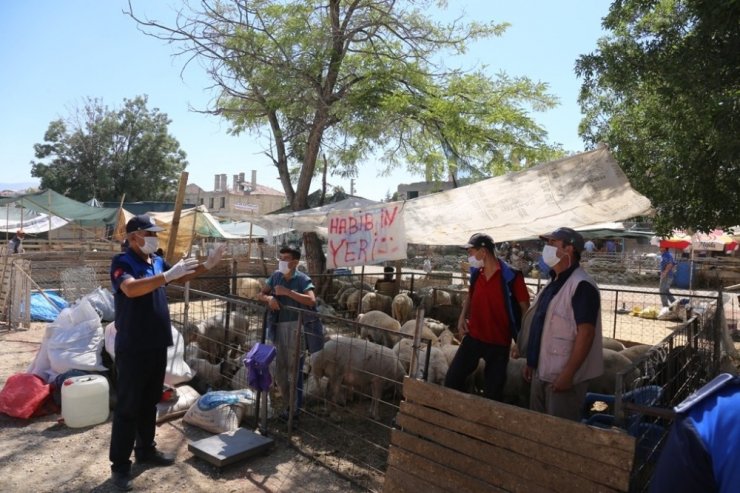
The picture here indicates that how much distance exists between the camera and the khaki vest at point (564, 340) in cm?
324

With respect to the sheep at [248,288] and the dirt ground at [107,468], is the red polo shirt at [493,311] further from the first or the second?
the sheep at [248,288]

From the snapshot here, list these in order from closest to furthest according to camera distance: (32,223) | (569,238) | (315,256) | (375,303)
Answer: (569,238), (375,303), (315,256), (32,223)

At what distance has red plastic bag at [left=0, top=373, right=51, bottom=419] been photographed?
4.95 m

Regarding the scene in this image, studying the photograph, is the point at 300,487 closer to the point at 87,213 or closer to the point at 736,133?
the point at 736,133

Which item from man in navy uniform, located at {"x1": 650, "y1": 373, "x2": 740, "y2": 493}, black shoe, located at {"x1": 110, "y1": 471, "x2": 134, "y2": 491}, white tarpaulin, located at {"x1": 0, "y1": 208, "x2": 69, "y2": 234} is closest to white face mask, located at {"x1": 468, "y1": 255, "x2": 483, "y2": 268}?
man in navy uniform, located at {"x1": 650, "y1": 373, "x2": 740, "y2": 493}

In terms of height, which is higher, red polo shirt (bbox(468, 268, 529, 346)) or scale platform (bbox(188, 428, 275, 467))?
red polo shirt (bbox(468, 268, 529, 346))

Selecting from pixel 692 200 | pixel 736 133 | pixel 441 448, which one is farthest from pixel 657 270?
pixel 441 448

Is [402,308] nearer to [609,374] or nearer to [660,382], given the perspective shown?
[609,374]

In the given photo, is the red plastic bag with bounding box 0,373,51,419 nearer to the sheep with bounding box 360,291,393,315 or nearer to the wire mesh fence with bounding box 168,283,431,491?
the wire mesh fence with bounding box 168,283,431,491

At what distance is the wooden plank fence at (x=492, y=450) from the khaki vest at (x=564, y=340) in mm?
644

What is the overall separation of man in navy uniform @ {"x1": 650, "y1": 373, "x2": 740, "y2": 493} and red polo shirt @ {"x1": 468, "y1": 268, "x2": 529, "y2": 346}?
9.21ft

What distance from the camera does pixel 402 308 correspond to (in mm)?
10523

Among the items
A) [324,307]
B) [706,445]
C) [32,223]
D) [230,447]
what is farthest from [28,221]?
[706,445]

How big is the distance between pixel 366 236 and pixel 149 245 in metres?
2.13
